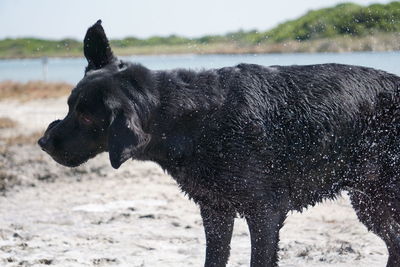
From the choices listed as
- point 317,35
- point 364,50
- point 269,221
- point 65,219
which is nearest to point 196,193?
point 269,221

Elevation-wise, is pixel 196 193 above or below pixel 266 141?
below

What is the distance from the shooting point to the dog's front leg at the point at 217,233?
15.8 feet

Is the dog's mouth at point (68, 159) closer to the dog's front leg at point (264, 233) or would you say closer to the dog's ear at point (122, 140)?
the dog's ear at point (122, 140)

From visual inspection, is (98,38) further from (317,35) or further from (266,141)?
(317,35)

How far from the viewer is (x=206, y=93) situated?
4633 millimetres

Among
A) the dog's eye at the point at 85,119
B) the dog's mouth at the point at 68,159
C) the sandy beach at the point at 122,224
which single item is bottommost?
the sandy beach at the point at 122,224

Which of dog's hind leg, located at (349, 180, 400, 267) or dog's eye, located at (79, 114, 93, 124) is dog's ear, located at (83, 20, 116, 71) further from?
dog's hind leg, located at (349, 180, 400, 267)

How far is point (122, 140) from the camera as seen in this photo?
4.20m

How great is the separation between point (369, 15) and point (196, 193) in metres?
3.66

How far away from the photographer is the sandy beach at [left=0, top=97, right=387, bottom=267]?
610 centimetres

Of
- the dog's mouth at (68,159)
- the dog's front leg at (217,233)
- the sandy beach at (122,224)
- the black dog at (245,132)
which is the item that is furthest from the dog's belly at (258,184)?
the sandy beach at (122,224)

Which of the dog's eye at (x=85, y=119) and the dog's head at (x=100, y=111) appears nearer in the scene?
the dog's head at (x=100, y=111)

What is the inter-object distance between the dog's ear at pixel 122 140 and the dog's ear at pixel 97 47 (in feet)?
1.99

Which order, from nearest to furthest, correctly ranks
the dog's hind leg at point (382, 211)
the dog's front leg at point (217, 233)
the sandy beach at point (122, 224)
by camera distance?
the dog's front leg at point (217, 233) → the dog's hind leg at point (382, 211) → the sandy beach at point (122, 224)
